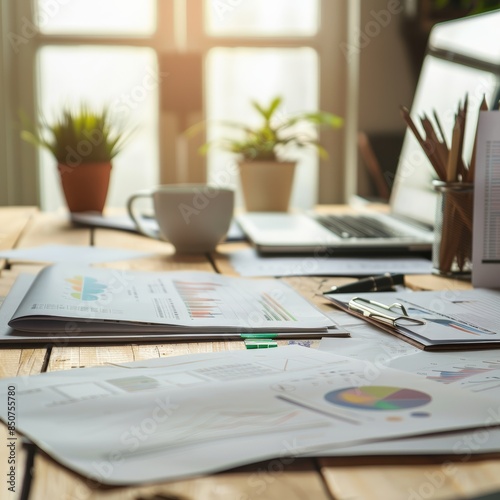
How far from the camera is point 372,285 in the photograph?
2.92 ft

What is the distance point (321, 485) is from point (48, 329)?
38 centimetres

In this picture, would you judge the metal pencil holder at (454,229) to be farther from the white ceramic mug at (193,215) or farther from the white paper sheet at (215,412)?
the white paper sheet at (215,412)

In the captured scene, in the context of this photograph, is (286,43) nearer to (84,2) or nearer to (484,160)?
(84,2)

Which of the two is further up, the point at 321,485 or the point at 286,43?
the point at 286,43

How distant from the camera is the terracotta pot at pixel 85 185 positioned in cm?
160

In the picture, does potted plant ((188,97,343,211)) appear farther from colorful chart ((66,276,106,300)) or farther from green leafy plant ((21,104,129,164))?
colorful chart ((66,276,106,300))

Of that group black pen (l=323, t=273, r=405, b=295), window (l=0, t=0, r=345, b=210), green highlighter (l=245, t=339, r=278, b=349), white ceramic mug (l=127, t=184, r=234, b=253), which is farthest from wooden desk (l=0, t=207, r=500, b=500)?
window (l=0, t=0, r=345, b=210)

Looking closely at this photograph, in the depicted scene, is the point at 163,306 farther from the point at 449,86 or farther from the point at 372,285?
the point at 449,86

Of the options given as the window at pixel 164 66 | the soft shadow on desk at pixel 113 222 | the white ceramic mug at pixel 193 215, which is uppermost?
the window at pixel 164 66

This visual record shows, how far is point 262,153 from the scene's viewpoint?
1693mm

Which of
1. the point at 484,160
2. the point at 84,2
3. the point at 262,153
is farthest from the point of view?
the point at 84,2

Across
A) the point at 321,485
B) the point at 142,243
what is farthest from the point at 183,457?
the point at 142,243

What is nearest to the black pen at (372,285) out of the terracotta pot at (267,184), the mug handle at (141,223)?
the mug handle at (141,223)

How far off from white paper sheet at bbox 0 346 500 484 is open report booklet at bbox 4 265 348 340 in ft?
0.43
